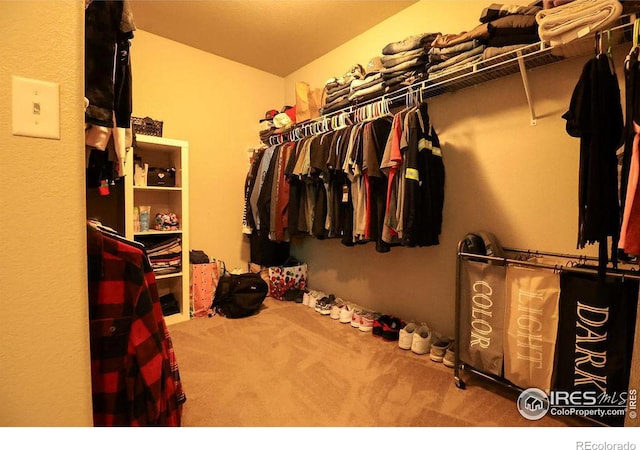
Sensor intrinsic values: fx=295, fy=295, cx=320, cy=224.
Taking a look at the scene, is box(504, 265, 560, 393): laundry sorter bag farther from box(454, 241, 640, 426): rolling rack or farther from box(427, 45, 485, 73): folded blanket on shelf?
box(427, 45, 485, 73): folded blanket on shelf

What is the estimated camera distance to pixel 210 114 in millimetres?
2895

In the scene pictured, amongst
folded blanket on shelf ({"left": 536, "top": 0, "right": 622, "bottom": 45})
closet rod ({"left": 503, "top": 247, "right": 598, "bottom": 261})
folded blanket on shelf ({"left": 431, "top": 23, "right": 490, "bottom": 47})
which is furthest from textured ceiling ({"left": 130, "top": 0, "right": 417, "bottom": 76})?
closet rod ({"left": 503, "top": 247, "right": 598, "bottom": 261})

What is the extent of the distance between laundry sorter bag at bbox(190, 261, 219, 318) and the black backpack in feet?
0.21

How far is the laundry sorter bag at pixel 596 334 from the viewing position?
1104mm

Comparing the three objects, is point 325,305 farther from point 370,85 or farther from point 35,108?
point 35,108

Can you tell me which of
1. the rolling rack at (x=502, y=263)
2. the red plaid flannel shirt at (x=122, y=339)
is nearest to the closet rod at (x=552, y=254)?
the rolling rack at (x=502, y=263)

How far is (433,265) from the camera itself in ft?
6.77

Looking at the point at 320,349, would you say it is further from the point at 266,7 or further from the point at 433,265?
the point at 266,7

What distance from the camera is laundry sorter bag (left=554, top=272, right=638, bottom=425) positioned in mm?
1104

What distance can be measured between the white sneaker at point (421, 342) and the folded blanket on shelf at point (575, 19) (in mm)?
1654

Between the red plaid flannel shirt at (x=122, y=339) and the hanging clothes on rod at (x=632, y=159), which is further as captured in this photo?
the hanging clothes on rod at (x=632, y=159)

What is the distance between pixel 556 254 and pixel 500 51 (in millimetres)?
1067

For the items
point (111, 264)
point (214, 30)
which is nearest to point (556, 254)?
point (111, 264)

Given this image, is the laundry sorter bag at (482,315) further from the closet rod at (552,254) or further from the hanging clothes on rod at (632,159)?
the hanging clothes on rod at (632,159)
